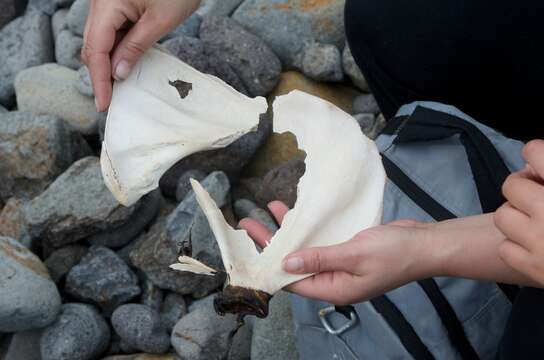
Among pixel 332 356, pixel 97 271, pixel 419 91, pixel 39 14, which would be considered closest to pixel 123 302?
pixel 97 271

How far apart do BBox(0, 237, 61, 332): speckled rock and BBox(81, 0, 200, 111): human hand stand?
61cm

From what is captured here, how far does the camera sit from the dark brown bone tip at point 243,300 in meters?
1.25

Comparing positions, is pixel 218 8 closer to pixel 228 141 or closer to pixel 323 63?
pixel 323 63

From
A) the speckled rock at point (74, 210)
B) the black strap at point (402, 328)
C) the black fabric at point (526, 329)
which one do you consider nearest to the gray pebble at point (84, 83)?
the speckled rock at point (74, 210)

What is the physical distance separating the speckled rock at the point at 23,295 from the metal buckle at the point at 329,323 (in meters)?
0.76

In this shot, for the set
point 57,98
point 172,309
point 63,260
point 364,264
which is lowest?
point 172,309

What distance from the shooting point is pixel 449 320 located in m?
1.43

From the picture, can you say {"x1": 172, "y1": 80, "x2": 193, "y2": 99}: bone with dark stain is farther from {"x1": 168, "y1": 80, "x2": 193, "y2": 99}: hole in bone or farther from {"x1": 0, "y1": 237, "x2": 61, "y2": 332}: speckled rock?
{"x1": 0, "y1": 237, "x2": 61, "y2": 332}: speckled rock

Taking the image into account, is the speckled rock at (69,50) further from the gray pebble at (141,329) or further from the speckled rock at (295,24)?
the gray pebble at (141,329)

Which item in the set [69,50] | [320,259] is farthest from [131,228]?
[320,259]

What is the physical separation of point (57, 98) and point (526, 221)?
177 centimetres

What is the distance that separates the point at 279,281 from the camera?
1.28 meters

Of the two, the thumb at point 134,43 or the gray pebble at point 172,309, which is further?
the gray pebble at point 172,309

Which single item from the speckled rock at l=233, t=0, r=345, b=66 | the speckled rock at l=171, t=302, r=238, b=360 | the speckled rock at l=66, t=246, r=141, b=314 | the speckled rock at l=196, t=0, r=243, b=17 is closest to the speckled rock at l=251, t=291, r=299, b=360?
the speckled rock at l=171, t=302, r=238, b=360
